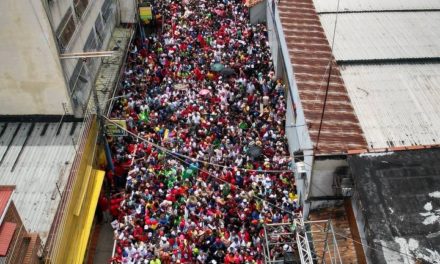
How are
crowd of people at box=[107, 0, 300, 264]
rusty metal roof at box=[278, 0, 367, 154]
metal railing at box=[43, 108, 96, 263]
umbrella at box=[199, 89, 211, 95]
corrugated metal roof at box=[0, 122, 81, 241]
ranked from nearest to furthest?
metal railing at box=[43, 108, 96, 263] < rusty metal roof at box=[278, 0, 367, 154] < corrugated metal roof at box=[0, 122, 81, 241] < crowd of people at box=[107, 0, 300, 264] < umbrella at box=[199, 89, 211, 95]

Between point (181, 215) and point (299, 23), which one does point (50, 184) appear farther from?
point (299, 23)

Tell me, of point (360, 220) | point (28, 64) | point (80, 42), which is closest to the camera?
point (360, 220)

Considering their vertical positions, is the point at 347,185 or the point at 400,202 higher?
the point at 347,185

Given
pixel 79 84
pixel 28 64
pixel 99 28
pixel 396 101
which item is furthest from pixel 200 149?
pixel 99 28

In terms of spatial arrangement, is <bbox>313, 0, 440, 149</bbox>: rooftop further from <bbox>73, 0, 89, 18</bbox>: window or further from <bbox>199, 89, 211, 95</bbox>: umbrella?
<bbox>73, 0, 89, 18</bbox>: window

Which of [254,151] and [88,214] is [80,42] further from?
[254,151]

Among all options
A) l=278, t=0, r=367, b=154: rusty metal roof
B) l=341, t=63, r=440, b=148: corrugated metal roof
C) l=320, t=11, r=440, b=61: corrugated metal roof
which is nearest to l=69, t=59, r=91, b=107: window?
l=278, t=0, r=367, b=154: rusty metal roof

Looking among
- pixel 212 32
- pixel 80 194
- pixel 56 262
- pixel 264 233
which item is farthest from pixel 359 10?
pixel 56 262
